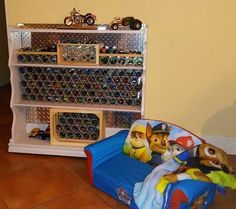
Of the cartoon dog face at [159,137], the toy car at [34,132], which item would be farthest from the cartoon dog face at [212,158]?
the toy car at [34,132]

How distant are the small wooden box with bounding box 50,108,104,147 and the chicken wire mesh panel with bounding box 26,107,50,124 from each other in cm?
26

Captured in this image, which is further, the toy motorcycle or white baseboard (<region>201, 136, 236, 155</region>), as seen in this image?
white baseboard (<region>201, 136, 236, 155</region>)

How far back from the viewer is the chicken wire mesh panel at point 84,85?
2357 millimetres

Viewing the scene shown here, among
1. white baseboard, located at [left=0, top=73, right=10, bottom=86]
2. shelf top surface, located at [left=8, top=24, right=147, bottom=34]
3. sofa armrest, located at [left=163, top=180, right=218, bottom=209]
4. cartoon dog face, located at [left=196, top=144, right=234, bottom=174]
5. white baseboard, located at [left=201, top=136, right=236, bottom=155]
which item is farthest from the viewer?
white baseboard, located at [left=0, top=73, right=10, bottom=86]

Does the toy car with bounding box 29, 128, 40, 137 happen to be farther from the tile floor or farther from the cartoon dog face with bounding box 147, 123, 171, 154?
the cartoon dog face with bounding box 147, 123, 171, 154

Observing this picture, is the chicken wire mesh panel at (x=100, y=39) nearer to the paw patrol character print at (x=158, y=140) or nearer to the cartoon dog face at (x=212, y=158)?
the paw patrol character print at (x=158, y=140)

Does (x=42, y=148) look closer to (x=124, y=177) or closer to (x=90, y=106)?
(x=90, y=106)

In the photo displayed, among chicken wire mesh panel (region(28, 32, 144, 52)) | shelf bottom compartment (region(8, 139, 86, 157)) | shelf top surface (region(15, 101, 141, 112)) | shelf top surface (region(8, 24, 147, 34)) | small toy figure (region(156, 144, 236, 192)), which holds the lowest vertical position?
shelf bottom compartment (region(8, 139, 86, 157))

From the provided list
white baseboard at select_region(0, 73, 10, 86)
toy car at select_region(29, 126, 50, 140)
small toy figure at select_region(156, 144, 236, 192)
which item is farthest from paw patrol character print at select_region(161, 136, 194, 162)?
white baseboard at select_region(0, 73, 10, 86)

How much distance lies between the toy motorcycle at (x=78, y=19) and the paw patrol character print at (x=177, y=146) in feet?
3.70

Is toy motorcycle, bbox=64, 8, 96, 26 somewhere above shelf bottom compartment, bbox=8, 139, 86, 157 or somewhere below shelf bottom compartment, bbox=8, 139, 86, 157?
above

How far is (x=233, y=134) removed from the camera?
101 inches

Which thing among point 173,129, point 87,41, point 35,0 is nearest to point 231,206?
point 173,129

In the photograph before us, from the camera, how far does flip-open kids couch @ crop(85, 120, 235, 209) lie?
5.18ft
